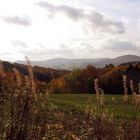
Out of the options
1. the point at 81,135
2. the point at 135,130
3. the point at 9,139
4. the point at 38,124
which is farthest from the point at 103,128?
the point at 81,135

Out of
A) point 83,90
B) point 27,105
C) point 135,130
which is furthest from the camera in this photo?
point 83,90

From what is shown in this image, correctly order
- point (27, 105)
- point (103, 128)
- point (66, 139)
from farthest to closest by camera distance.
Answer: point (66, 139), point (103, 128), point (27, 105)

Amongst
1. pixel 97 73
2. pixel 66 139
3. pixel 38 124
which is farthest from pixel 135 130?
pixel 97 73

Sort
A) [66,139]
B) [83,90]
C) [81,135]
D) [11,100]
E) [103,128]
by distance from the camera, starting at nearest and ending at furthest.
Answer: [11,100]
[103,128]
[66,139]
[81,135]
[83,90]

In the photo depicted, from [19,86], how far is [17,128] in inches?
20.0

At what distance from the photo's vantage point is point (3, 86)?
5.07 metres

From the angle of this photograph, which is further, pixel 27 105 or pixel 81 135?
pixel 81 135

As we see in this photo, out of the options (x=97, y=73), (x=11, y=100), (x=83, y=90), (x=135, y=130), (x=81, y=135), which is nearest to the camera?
(x=11, y=100)

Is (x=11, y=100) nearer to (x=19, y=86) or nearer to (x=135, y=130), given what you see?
(x=19, y=86)

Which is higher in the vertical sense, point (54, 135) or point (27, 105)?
point (27, 105)

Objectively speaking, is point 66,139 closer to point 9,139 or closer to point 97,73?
point 9,139

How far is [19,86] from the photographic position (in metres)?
5.09

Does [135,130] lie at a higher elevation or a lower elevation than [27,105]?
lower

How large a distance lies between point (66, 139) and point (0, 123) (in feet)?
8.81
